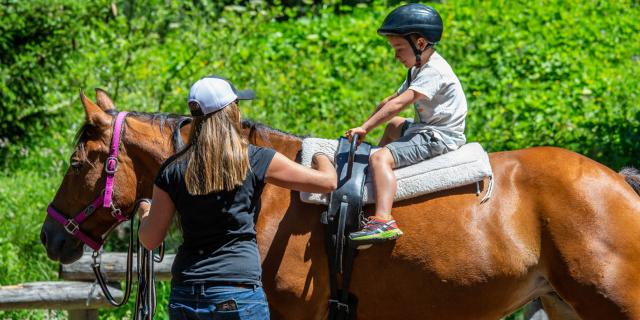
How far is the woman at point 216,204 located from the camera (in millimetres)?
3826

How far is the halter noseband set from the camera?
15.0 ft

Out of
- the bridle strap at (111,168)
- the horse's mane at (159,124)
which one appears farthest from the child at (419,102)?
the bridle strap at (111,168)

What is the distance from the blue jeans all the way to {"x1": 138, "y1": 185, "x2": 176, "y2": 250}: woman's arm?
0.81 ft

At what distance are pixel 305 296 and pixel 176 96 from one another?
5.24 m

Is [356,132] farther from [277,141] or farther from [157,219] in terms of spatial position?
[157,219]

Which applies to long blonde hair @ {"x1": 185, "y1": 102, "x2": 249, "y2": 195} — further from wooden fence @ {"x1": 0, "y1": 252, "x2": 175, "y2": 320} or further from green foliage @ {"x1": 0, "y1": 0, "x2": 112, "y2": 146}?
green foliage @ {"x1": 0, "y1": 0, "x2": 112, "y2": 146}

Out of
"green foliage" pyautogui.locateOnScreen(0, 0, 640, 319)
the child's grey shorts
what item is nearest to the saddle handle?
the child's grey shorts

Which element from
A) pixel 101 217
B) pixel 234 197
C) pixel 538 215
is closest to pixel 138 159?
pixel 101 217

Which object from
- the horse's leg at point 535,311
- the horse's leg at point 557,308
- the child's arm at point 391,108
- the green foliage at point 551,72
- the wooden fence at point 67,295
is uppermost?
the child's arm at point 391,108

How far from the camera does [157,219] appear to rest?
3930mm

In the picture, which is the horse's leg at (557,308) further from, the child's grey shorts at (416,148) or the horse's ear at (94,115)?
the horse's ear at (94,115)

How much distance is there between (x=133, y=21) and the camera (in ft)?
35.3

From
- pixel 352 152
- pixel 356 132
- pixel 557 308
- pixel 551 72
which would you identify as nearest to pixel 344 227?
pixel 352 152

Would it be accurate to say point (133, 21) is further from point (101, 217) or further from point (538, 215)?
point (538, 215)
